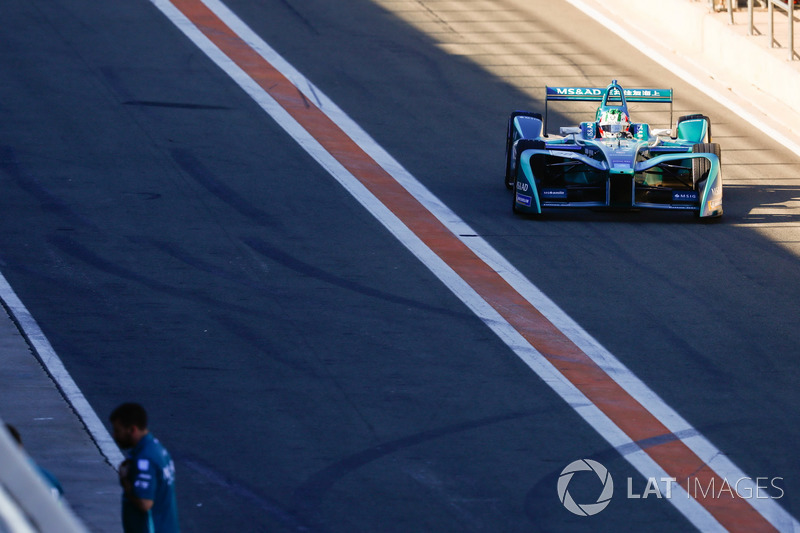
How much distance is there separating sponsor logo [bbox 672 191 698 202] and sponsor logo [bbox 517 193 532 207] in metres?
1.80

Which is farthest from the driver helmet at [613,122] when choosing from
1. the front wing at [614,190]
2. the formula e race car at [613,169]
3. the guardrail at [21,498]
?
the guardrail at [21,498]

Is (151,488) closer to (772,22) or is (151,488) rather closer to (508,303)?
(508,303)

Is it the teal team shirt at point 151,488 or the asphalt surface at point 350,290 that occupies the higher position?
the teal team shirt at point 151,488

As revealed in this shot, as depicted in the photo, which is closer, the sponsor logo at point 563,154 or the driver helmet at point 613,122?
the sponsor logo at point 563,154

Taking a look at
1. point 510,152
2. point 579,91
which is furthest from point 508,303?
point 579,91

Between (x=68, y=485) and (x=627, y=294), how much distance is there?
6.91 metres

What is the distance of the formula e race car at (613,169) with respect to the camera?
16.2 metres

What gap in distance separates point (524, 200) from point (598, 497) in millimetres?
7293

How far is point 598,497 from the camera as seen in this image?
9.63 m

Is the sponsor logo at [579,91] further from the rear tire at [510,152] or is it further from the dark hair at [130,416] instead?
→ the dark hair at [130,416]

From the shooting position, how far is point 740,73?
77.0ft

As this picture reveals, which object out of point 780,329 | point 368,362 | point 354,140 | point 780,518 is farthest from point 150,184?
point 780,518

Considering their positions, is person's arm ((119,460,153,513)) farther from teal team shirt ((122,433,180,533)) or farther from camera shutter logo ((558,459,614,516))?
camera shutter logo ((558,459,614,516))

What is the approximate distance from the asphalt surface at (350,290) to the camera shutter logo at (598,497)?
0.11 meters
